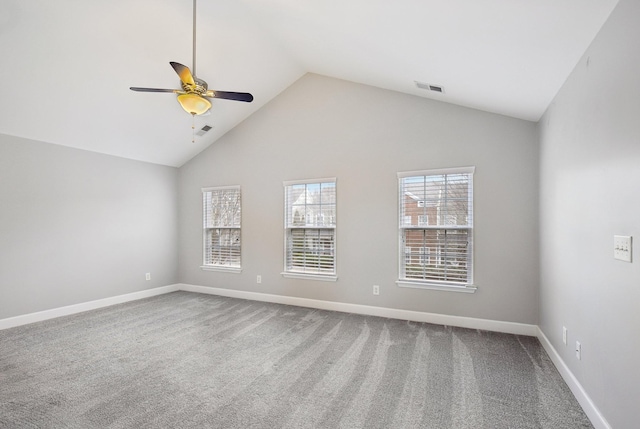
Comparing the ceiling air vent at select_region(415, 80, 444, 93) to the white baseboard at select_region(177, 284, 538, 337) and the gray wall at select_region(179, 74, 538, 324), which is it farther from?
the white baseboard at select_region(177, 284, 538, 337)

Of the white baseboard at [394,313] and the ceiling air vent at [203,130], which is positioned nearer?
the white baseboard at [394,313]

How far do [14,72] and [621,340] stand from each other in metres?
5.58

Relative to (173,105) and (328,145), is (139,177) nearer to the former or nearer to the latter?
(173,105)

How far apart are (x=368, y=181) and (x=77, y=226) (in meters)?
4.56

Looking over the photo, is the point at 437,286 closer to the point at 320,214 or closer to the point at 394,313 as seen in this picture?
the point at 394,313

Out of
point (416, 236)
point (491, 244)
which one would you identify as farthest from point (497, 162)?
point (416, 236)

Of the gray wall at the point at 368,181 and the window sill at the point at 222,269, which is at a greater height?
the gray wall at the point at 368,181

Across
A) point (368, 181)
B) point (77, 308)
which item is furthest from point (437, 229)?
point (77, 308)

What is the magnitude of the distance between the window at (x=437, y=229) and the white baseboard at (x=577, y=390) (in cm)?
101

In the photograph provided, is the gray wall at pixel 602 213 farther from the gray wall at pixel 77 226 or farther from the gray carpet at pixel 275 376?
the gray wall at pixel 77 226

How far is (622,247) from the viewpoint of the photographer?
1.66 metres

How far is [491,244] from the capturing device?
146 inches

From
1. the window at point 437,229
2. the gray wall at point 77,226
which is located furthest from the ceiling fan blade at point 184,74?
the gray wall at point 77,226

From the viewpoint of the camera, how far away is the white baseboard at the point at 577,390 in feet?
6.31
